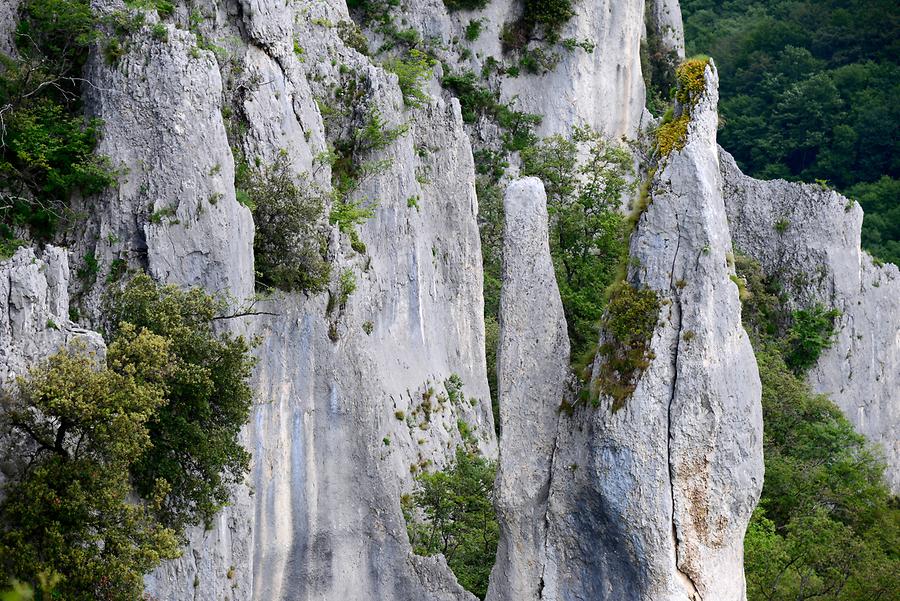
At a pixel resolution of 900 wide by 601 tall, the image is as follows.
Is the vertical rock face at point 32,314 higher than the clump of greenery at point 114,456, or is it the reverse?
the vertical rock face at point 32,314

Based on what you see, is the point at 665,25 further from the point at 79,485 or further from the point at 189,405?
the point at 79,485

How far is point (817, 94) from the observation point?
207 feet

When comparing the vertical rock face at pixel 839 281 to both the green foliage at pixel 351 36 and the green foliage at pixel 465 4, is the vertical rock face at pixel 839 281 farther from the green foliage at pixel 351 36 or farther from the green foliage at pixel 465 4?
the green foliage at pixel 351 36

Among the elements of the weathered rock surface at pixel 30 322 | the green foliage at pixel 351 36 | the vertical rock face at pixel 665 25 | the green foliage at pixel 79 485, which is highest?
the vertical rock face at pixel 665 25

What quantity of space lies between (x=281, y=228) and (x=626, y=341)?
685cm

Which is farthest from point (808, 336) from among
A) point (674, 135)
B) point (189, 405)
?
point (189, 405)

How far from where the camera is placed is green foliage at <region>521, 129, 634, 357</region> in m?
27.6

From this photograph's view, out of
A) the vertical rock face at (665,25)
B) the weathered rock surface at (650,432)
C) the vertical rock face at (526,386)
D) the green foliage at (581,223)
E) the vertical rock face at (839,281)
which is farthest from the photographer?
the vertical rock face at (665,25)

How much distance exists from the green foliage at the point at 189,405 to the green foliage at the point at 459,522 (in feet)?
21.5

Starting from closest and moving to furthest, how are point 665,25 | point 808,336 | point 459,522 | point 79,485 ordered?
point 79,485 → point 459,522 → point 808,336 → point 665,25

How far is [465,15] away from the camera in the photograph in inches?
1618

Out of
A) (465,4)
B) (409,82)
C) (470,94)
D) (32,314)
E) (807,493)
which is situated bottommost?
(32,314)

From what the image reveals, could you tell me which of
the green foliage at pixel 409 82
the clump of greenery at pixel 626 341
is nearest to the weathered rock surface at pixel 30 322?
the clump of greenery at pixel 626 341

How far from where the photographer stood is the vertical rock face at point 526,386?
55.1ft
